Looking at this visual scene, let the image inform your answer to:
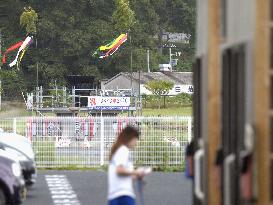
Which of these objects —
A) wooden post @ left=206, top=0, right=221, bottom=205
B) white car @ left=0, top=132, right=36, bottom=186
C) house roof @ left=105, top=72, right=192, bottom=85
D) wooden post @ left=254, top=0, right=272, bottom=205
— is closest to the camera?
wooden post @ left=254, top=0, right=272, bottom=205

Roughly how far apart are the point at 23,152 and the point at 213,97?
13.0 metres

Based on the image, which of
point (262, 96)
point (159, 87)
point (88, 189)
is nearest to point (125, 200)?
point (262, 96)

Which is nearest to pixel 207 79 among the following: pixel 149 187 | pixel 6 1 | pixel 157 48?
pixel 149 187

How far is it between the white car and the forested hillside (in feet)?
205

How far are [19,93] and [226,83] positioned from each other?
265 ft

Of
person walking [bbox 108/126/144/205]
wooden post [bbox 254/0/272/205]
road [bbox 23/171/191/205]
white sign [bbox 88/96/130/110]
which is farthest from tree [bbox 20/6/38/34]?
wooden post [bbox 254/0/272/205]

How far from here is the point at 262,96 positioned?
5840mm

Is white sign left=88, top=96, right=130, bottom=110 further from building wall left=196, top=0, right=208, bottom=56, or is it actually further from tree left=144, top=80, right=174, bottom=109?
tree left=144, top=80, right=174, bottom=109

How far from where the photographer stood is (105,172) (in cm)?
2555

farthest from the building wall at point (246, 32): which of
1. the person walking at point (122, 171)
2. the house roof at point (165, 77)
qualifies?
the house roof at point (165, 77)

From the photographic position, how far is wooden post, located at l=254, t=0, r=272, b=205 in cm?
578

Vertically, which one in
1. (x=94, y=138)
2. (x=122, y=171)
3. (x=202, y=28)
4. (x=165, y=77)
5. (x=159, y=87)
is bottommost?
(x=94, y=138)

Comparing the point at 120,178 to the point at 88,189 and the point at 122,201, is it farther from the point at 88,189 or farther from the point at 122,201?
the point at 88,189

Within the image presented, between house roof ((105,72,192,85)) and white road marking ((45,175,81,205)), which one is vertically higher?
house roof ((105,72,192,85))
